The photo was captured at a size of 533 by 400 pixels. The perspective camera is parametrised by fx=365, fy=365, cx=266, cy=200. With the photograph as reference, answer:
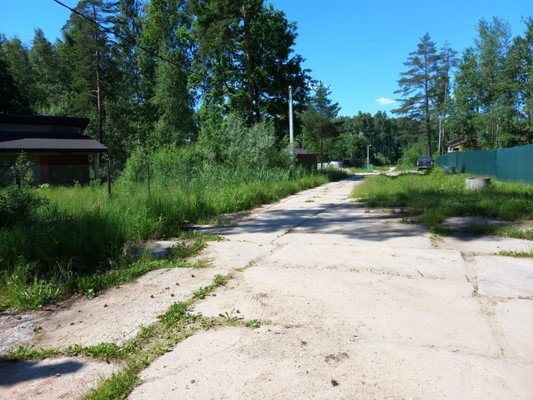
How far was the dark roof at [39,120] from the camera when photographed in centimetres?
2572

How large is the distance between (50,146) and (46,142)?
1.12 metres

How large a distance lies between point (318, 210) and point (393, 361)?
825 centimetres

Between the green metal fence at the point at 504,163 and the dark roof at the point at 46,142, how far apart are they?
24991 mm

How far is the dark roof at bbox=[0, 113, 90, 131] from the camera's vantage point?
2572cm

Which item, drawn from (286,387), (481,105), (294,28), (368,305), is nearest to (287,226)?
(368,305)

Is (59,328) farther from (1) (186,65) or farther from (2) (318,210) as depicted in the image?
(1) (186,65)

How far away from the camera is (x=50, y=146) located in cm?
2395

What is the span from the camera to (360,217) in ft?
30.1

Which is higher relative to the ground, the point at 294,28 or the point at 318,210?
the point at 294,28

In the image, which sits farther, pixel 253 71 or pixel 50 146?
pixel 253 71

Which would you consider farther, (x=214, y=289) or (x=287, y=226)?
(x=287, y=226)

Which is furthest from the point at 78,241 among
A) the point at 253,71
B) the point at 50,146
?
the point at 253,71

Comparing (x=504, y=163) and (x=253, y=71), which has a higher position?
(x=253, y=71)

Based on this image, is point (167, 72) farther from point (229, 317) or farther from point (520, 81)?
point (229, 317)
